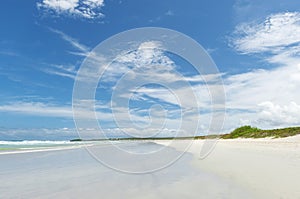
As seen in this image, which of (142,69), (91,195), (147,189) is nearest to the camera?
(91,195)

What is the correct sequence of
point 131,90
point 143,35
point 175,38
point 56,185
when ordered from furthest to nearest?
1. point 131,90
2. point 175,38
3. point 143,35
4. point 56,185

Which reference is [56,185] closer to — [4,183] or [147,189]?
[4,183]

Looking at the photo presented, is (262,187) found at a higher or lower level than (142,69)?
lower

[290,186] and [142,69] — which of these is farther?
[142,69]

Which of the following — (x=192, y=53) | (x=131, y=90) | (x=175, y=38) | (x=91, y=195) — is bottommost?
(x=91, y=195)

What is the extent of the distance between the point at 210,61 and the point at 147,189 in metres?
8.76

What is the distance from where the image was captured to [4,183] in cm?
801

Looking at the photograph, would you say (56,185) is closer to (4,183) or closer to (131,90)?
(4,183)

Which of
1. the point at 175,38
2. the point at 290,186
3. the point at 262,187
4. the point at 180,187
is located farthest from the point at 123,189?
the point at 175,38

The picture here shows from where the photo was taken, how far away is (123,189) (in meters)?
6.81

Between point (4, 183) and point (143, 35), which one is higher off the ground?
point (143, 35)

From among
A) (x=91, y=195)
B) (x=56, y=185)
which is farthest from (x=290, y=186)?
(x=56, y=185)

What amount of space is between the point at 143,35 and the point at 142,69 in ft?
18.2

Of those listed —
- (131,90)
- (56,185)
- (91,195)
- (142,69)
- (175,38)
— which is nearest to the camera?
(91,195)
